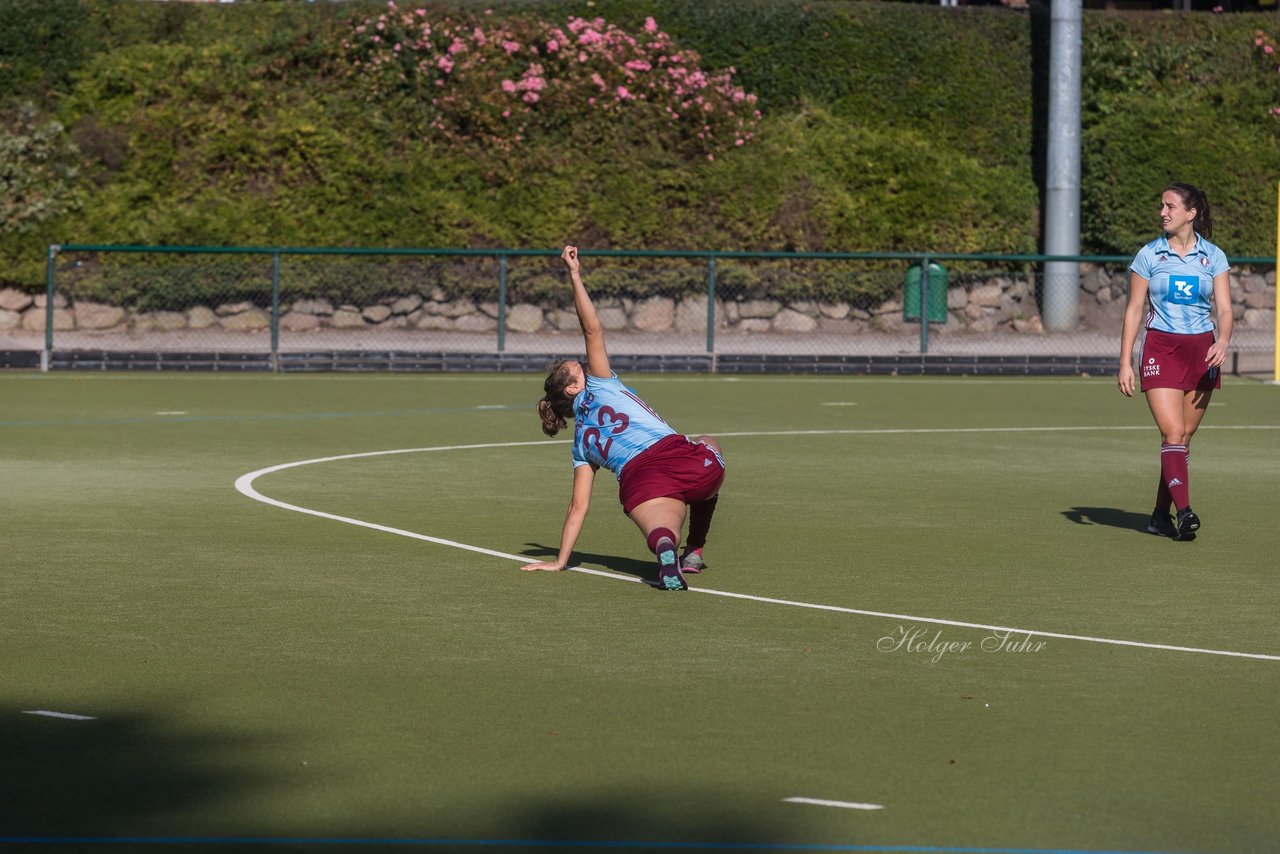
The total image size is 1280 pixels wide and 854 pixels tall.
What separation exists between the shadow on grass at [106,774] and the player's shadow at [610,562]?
3.53 m

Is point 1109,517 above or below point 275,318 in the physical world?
below

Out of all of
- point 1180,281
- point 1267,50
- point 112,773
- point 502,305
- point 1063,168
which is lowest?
point 112,773

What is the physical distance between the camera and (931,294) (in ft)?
93.7

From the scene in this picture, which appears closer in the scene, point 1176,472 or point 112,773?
point 112,773

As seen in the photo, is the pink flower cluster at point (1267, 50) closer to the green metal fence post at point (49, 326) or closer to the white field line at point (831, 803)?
the green metal fence post at point (49, 326)

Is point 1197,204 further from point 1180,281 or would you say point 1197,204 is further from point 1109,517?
point 1109,517

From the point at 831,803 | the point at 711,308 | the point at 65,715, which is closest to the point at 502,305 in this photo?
the point at 711,308

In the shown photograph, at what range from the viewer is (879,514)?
12703 mm

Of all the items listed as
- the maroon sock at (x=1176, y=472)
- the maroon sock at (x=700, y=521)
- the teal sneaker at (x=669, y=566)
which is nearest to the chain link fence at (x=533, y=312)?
the maroon sock at (x=1176, y=472)

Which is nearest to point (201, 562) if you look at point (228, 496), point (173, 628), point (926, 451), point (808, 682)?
point (173, 628)

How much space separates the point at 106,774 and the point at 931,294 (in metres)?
23.2

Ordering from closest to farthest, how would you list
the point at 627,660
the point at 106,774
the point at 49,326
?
the point at 106,774
the point at 627,660
the point at 49,326

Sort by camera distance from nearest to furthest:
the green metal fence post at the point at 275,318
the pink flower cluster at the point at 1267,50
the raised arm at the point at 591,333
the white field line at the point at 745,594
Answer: the white field line at the point at 745,594, the raised arm at the point at 591,333, the green metal fence post at the point at 275,318, the pink flower cluster at the point at 1267,50

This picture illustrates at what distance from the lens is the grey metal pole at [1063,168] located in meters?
30.6
